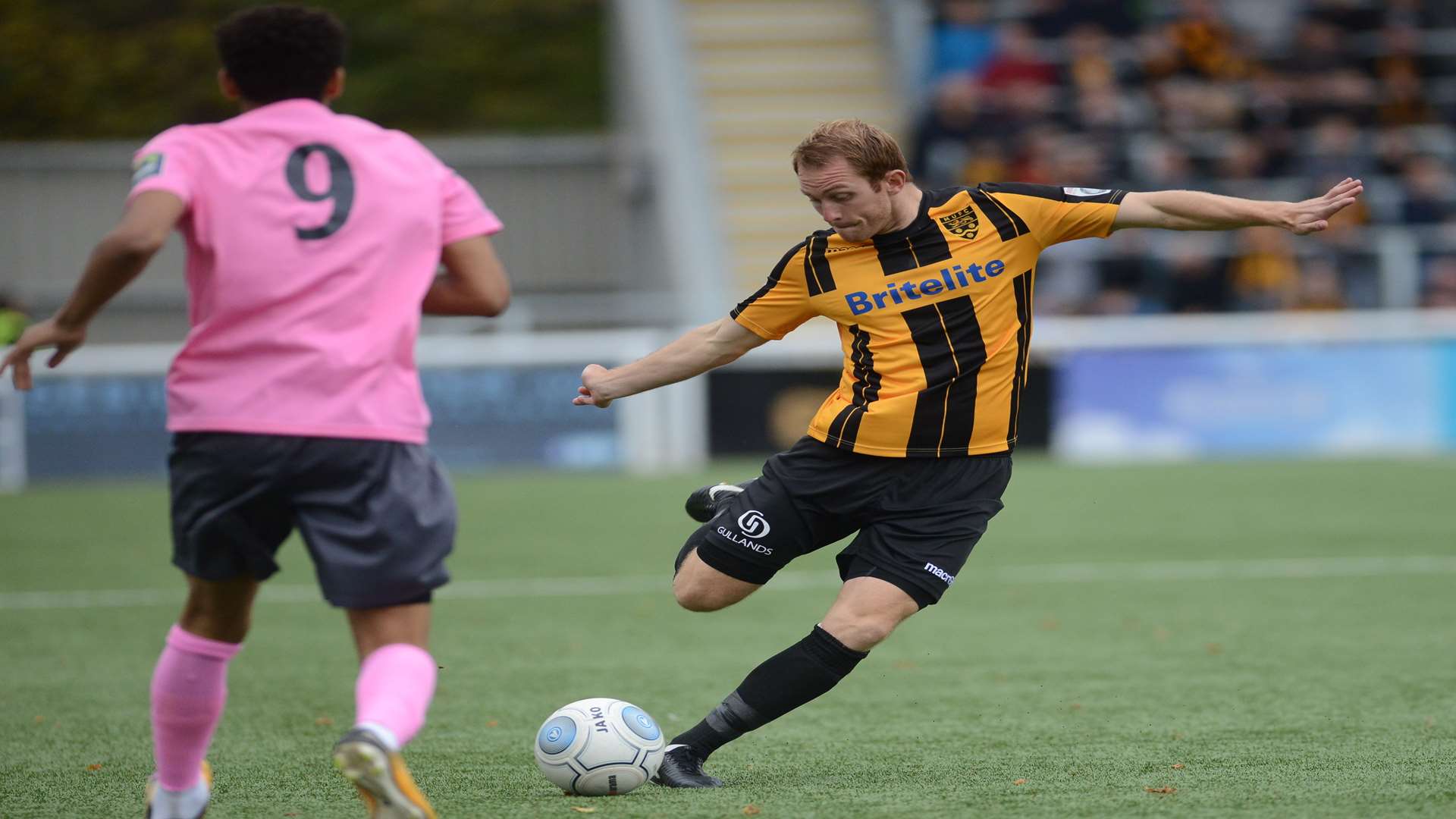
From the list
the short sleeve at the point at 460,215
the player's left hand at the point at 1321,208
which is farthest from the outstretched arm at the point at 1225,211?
the short sleeve at the point at 460,215

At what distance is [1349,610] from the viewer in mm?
7457

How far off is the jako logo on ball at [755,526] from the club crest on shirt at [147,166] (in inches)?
68.0

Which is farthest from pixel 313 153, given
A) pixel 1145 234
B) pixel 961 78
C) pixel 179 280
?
pixel 179 280

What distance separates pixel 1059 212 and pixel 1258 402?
39.8 feet

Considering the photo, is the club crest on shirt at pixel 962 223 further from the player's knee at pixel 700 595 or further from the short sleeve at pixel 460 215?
the short sleeve at pixel 460 215

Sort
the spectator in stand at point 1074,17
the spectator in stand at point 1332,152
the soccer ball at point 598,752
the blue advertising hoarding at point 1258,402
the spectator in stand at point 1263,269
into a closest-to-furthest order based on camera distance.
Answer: the soccer ball at point 598,752, the blue advertising hoarding at point 1258,402, the spectator in stand at point 1263,269, the spectator in stand at point 1332,152, the spectator in stand at point 1074,17

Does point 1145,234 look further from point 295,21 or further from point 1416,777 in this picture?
point 295,21

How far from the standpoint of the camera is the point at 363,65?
30.1 meters

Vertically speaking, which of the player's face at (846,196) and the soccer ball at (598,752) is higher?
the player's face at (846,196)

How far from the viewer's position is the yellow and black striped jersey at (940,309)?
4.41 metres

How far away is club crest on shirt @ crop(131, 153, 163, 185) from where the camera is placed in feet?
10.7

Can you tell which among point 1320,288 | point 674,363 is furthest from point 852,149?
point 1320,288

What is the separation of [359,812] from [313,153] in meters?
1.50

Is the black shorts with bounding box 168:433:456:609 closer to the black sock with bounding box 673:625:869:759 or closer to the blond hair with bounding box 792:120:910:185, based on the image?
the black sock with bounding box 673:625:869:759
